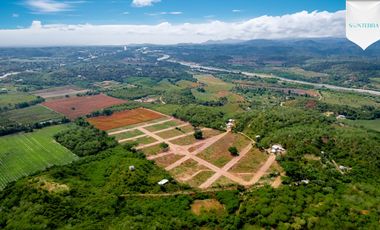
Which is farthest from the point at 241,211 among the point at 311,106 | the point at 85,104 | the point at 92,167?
the point at 85,104

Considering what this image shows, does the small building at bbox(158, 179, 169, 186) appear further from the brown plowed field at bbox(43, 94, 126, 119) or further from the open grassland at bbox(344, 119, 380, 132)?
the open grassland at bbox(344, 119, 380, 132)

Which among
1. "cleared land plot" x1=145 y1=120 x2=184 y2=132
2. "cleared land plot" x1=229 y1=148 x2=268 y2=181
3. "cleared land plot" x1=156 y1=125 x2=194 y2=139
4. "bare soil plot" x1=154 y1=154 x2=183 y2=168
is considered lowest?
"cleared land plot" x1=229 y1=148 x2=268 y2=181

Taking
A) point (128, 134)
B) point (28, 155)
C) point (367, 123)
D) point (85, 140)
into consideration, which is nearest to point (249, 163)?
point (128, 134)

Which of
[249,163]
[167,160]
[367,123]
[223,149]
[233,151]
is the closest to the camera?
[249,163]

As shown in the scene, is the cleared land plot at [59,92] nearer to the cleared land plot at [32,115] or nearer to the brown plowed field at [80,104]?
the brown plowed field at [80,104]

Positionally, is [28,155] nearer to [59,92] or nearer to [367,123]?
[59,92]

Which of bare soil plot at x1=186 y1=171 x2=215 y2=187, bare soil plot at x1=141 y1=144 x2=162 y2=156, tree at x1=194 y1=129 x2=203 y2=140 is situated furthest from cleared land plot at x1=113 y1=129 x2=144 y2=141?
bare soil plot at x1=186 y1=171 x2=215 y2=187
